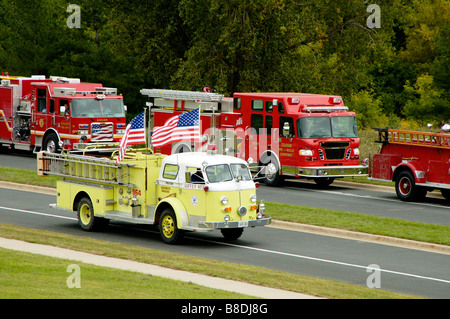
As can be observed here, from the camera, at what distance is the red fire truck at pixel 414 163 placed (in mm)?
24484

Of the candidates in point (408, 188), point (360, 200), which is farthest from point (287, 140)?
point (408, 188)

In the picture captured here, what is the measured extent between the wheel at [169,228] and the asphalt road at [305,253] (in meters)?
0.16

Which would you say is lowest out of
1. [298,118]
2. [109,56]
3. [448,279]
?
[448,279]

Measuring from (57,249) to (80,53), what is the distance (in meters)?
32.2

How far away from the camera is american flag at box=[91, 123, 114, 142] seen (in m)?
34.7

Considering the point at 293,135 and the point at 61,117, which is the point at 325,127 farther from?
the point at 61,117

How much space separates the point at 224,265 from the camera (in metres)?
15.6

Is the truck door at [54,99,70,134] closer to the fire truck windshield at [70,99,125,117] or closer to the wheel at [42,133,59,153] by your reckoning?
the fire truck windshield at [70,99,125,117]

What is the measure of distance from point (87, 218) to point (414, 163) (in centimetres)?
1071

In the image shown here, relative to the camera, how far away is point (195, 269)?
14898 millimetres

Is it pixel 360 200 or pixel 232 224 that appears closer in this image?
pixel 232 224
